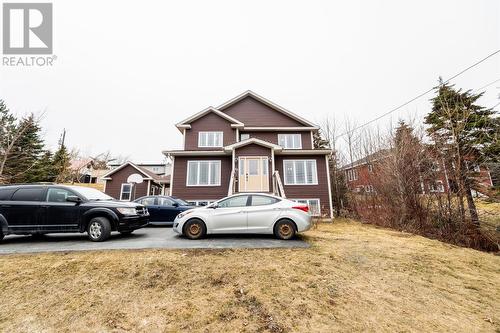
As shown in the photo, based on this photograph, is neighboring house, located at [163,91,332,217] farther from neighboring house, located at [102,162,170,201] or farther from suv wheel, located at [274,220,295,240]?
neighboring house, located at [102,162,170,201]

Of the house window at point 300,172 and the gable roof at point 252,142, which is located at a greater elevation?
the gable roof at point 252,142

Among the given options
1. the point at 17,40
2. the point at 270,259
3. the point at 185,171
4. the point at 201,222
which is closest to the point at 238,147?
the point at 185,171

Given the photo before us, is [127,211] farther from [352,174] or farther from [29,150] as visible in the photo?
[29,150]

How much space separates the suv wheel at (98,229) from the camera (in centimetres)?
670

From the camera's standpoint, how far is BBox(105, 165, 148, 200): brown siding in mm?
19531

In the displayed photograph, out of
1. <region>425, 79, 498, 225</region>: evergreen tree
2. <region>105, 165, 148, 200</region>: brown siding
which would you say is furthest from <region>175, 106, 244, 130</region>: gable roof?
<region>425, 79, 498, 225</region>: evergreen tree

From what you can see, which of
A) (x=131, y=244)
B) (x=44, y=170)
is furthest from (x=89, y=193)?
(x=44, y=170)

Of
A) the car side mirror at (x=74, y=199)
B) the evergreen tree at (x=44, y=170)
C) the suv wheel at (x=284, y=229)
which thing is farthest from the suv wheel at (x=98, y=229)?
the evergreen tree at (x=44, y=170)

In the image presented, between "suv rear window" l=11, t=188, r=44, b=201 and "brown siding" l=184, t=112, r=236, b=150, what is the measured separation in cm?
1095

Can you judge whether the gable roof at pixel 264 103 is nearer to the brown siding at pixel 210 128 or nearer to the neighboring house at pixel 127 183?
the brown siding at pixel 210 128

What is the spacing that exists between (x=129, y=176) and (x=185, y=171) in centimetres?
779

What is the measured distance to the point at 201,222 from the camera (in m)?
7.21

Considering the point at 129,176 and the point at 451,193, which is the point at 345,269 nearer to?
the point at 451,193

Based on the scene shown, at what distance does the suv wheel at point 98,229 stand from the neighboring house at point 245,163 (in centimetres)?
702
